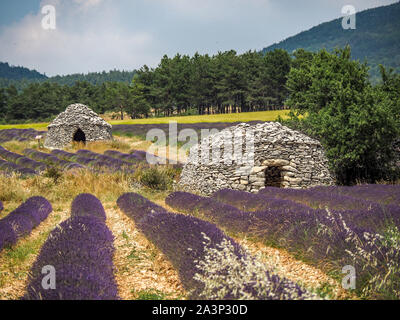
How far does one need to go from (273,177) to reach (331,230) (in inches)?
359

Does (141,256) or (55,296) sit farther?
(141,256)

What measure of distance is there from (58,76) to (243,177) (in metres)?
197

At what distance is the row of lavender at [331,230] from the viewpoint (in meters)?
2.89

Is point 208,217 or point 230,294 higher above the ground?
point 230,294

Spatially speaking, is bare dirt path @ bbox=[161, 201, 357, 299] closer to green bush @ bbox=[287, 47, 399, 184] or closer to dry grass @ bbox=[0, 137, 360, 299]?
dry grass @ bbox=[0, 137, 360, 299]

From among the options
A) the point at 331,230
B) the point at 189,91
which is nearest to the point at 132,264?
the point at 331,230

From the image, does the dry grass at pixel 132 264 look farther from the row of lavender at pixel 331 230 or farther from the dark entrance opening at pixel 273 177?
the dark entrance opening at pixel 273 177

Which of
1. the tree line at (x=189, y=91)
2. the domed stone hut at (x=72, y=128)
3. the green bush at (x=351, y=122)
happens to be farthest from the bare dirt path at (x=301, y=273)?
the tree line at (x=189, y=91)

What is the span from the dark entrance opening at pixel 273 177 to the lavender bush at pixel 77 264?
903 centimetres

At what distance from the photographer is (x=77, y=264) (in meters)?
3.00

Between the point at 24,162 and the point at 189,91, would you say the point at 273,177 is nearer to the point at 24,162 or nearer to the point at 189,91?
the point at 24,162

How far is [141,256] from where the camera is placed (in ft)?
15.2

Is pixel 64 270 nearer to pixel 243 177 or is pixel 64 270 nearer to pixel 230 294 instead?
pixel 230 294
